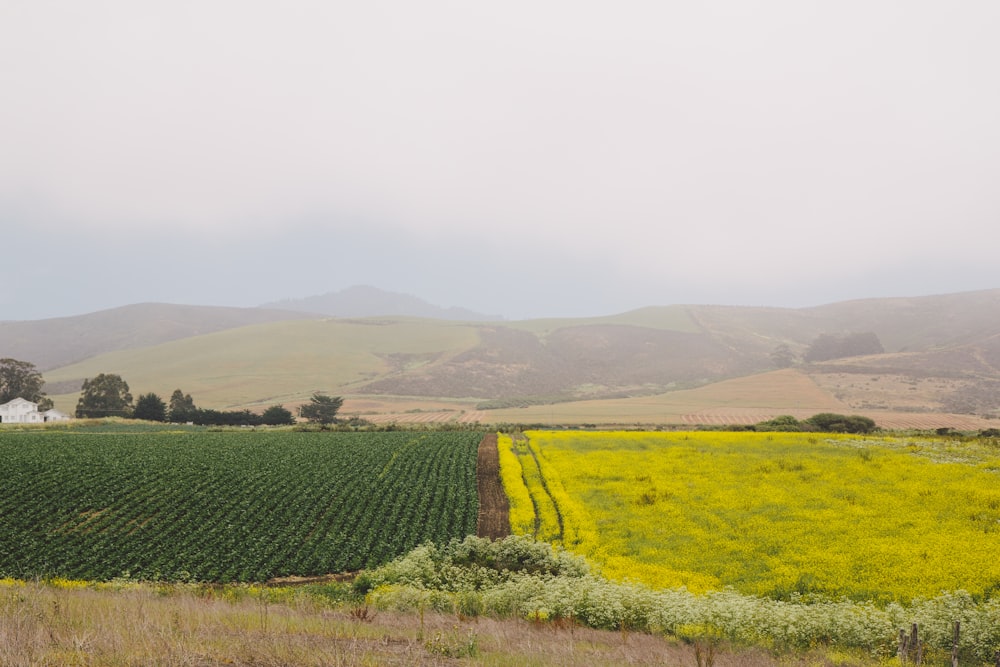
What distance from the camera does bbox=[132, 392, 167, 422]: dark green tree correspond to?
289 ft

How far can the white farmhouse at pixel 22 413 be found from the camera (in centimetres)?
8869

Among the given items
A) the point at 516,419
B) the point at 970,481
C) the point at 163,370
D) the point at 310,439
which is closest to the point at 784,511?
the point at 970,481

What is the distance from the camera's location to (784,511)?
91.6ft

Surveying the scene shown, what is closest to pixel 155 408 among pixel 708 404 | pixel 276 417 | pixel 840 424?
pixel 276 417

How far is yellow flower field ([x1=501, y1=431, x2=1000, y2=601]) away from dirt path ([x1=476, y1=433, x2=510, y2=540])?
4.34ft

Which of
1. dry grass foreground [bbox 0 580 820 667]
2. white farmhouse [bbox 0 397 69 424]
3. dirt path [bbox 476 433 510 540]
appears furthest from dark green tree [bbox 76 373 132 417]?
dry grass foreground [bbox 0 580 820 667]

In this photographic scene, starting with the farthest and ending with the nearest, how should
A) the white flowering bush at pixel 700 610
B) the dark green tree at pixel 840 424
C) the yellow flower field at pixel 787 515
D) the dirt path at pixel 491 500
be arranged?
1. the dark green tree at pixel 840 424
2. the dirt path at pixel 491 500
3. the yellow flower field at pixel 787 515
4. the white flowering bush at pixel 700 610

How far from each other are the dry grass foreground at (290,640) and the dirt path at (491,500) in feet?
45.6

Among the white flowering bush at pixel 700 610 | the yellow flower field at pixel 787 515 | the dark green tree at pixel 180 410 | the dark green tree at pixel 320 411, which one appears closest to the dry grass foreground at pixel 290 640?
the white flowering bush at pixel 700 610

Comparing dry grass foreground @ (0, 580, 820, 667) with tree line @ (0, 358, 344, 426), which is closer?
dry grass foreground @ (0, 580, 820, 667)

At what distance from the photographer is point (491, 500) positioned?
107 ft

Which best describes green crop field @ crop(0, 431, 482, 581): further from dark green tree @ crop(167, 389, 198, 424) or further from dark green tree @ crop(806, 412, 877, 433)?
dark green tree @ crop(167, 389, 198, 424)

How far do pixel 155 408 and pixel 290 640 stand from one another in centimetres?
9875

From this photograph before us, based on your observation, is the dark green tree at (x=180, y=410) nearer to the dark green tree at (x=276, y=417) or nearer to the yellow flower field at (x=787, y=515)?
the dark green tree at (x=276, y=417)
